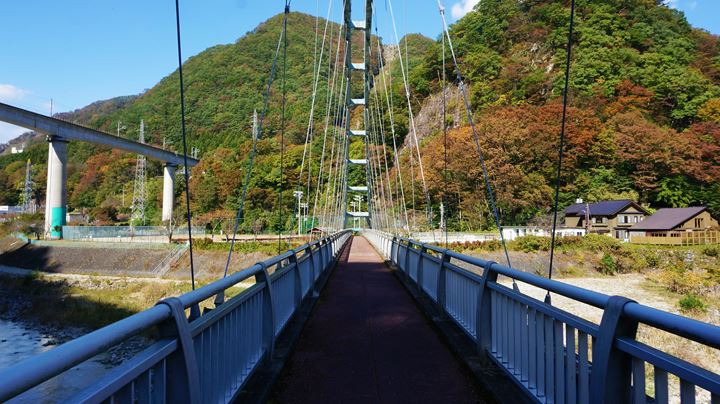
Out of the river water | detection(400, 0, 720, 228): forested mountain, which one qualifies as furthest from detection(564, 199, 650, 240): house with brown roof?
the river water

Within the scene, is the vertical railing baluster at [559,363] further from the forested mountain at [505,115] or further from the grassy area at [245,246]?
the forested mountain at [505,115]

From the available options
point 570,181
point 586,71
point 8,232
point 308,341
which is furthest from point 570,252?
point 8,232

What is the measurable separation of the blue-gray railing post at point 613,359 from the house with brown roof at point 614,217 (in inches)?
1926

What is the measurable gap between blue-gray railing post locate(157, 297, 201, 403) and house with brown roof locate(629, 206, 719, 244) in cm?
4692

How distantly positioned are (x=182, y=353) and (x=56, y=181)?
4494 cm

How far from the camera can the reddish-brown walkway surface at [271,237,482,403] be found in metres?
3.45

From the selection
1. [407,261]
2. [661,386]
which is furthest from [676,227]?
[661,386]

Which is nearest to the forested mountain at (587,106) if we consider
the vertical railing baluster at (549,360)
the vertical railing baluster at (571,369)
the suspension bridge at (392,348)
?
the suspension bridge at (392,348)

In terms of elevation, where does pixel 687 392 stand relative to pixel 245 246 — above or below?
above

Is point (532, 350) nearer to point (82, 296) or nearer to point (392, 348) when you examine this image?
point (392, 348)

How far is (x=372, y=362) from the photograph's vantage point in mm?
4254

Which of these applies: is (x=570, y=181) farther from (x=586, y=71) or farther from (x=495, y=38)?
(x=495, y=38)

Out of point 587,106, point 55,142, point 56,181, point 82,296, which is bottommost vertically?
point 82,296

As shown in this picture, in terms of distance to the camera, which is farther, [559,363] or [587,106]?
[587,106]
